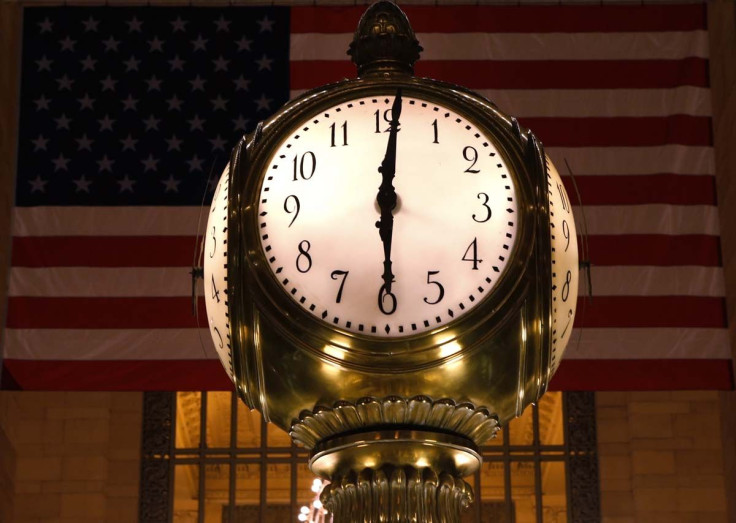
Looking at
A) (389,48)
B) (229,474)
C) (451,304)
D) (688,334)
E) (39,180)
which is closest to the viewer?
(451,304)

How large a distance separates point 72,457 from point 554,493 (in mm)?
3842

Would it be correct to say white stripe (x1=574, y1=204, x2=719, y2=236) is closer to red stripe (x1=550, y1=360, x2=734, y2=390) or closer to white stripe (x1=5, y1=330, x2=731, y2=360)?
white stripe (x1=5, y1=330, x2=731, y2=360)

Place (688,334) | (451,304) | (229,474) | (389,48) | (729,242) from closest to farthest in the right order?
(451,304) < (389,48) < (688,334) < (729,242) < (229,474)

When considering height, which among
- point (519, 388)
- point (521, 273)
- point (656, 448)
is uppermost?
point (656, 448)

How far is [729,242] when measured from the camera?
406 inches

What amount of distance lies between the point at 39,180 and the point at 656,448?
6647 millimetres

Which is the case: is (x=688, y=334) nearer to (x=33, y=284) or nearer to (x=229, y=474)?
(x=33, y=284)

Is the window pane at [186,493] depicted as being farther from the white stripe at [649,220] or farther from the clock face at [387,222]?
the clock face at [387,222]

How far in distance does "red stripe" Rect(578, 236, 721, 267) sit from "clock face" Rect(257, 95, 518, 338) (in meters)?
5.78

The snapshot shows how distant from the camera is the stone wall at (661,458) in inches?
508

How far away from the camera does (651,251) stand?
7.60m

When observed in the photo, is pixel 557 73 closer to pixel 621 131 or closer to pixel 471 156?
pixel 621 131

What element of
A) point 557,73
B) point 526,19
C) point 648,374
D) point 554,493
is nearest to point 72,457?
point 554,493

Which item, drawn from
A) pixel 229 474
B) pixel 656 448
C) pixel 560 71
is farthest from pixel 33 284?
pixel 656 448
